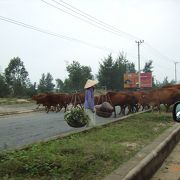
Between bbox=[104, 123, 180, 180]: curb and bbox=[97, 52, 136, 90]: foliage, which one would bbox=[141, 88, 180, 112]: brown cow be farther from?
bbox=[97, 52, 136, 90]: foliage

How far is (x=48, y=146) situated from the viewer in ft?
29.0

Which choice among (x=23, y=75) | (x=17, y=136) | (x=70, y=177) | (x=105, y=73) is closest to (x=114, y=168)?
(x=70, y=177)

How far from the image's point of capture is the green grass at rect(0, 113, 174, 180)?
645cm

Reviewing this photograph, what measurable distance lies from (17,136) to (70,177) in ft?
23.5

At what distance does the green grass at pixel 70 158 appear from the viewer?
254 inches

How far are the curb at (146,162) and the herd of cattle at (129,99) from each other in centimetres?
1149

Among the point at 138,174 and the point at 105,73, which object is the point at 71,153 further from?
the point at 105,73

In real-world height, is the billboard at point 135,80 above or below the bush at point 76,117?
above

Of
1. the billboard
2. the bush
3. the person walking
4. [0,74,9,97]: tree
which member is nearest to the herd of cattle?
the person walking

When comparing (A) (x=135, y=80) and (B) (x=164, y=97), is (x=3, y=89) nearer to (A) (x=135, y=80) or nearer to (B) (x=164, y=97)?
(A) (x=135, y=80)

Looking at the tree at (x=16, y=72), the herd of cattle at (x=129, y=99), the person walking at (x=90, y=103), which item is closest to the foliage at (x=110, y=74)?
the tree at (x=16, y=72)

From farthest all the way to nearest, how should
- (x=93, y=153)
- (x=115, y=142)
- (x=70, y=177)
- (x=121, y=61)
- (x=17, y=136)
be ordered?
(x=121, y=61)
(x=17, y=136)
(x=115, y=142)
(x=93, y=153)
(x=70, y=177)

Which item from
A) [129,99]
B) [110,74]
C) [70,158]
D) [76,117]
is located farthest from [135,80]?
[70,158]

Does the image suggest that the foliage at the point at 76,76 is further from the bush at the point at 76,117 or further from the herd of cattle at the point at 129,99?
the bush at the point at 76,117
